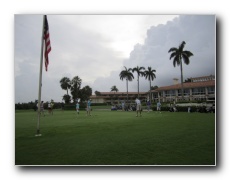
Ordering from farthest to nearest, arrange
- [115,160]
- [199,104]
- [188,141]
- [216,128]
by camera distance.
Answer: [199,104], [216,128], [188,141], [115,160]

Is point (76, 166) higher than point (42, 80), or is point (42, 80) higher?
point (42, 80)

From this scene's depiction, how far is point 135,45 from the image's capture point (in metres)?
7.48

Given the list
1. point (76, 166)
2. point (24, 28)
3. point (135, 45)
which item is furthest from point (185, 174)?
point (24, 28)

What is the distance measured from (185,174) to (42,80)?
5376 mm

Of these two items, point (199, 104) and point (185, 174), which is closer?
point (185, 174)

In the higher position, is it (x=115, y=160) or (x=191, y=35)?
(x=191, y=35)

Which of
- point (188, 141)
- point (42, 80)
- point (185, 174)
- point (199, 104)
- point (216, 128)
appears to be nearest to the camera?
point (185, 174)

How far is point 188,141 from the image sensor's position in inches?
246

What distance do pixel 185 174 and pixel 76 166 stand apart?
300cm
